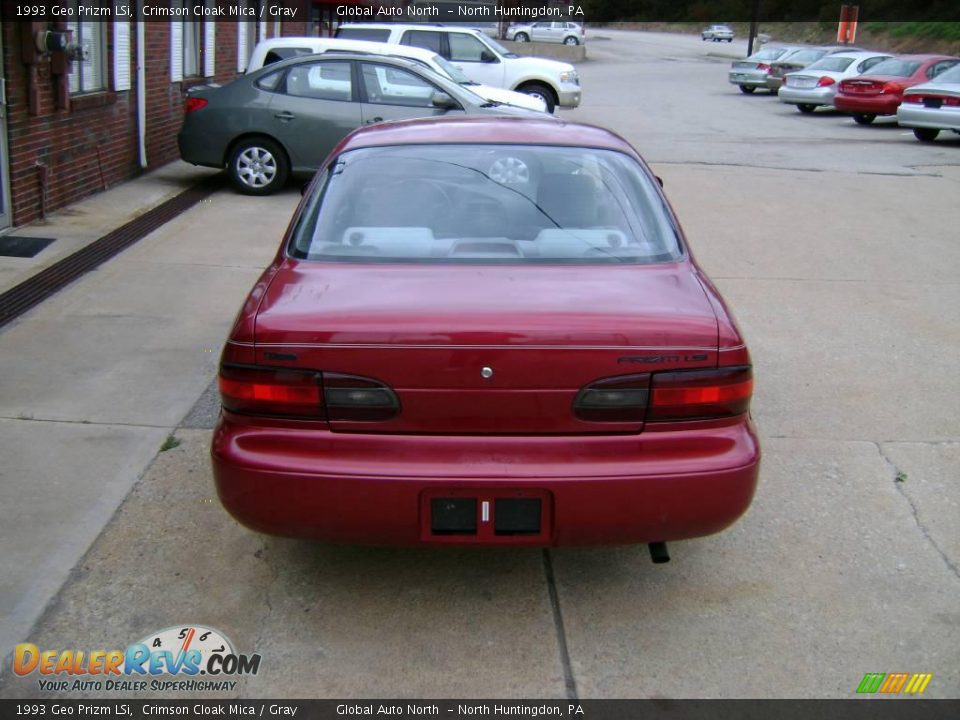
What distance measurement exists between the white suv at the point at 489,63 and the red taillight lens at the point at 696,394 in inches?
647

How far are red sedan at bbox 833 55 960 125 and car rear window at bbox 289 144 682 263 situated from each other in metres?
19.8

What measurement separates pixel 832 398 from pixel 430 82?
719 cm

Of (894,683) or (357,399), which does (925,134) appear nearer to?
(894,683)

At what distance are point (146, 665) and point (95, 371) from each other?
9.78ft

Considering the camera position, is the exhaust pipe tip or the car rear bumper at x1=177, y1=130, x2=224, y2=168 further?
the car rear bumper at x1=177, y1=130, x2=224, y2=168

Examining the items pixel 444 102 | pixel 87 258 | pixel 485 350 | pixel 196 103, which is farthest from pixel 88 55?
pixel 485 350

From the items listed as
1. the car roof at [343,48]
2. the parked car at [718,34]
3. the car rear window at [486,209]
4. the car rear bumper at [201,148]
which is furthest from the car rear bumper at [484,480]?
the parked car at [718,34]

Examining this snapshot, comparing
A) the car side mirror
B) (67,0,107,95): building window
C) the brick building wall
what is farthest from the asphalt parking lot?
the car side mirror

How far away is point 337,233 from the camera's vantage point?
4238 millimetres

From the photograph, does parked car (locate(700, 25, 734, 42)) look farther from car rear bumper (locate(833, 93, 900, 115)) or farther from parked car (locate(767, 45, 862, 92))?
car rear bumper (locate(833, 93, 900, 115))

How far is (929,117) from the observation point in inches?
753

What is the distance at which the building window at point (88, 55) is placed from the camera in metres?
10.6

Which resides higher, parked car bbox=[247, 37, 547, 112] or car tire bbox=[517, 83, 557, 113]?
parked car bbox=[247, 37, 547, 112]

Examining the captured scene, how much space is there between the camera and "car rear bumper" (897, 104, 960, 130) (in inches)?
742
